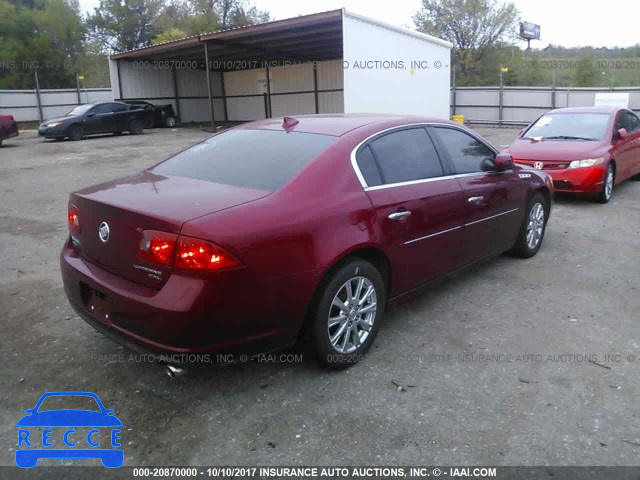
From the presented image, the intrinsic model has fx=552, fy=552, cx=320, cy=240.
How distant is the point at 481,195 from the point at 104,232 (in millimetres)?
3033

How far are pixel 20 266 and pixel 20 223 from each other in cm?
223

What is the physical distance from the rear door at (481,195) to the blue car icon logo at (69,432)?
2.97m

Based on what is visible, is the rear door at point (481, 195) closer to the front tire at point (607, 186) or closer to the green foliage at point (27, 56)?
the front tire at point (607, 186)

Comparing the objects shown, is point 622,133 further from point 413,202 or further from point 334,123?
point 334,123

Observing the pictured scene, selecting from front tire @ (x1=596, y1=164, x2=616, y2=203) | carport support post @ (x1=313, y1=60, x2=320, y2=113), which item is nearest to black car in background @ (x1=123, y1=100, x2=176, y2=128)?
carport support post @ (x1=313, y1=60, x2=320, y2=113)

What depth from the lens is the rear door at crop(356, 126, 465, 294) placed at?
3768 millimetres

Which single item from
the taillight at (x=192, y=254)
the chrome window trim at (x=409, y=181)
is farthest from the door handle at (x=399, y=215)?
the taillight at (x=192, y=254)

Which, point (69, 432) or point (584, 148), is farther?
point (584, 148)

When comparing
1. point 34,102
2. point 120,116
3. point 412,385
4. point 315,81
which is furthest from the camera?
point 34,102

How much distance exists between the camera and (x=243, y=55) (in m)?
25.5

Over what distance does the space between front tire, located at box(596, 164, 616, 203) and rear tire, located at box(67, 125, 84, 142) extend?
17.4m

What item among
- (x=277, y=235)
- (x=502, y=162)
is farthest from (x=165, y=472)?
(x=502, y=162)

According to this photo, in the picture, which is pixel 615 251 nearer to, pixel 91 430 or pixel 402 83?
pixel 91 430

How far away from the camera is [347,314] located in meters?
3.51
